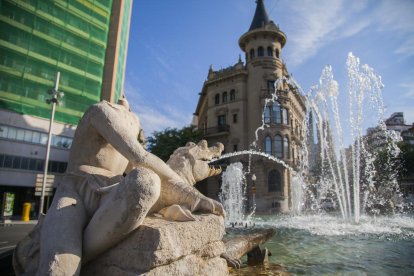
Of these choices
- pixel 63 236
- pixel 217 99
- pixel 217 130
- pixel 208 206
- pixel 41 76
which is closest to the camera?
pixel 63 236

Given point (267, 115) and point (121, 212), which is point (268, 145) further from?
point (121, 212)

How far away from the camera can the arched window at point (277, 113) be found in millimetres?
32694

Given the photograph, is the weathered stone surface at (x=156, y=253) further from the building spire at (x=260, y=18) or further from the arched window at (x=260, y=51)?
the building spire at (x=260, y=18)

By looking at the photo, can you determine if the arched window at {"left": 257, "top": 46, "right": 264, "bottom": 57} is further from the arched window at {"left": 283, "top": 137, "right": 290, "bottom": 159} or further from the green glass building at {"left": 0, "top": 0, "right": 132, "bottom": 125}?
the green glass building at {"left": 0, "top": 0, "right": 132, "bottom": 125}

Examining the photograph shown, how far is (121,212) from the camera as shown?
152cm

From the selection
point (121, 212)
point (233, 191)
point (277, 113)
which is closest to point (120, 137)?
point (121, 212)

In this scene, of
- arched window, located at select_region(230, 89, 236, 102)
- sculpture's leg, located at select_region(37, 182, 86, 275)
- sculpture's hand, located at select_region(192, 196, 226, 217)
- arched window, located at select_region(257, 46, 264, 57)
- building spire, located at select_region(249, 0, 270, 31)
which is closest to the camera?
sculpture's leg, located at select_region(37, 182, 86, 275)

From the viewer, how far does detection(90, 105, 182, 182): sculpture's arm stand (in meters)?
1.84

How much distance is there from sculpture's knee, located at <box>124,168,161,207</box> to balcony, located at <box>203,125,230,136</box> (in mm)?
32921

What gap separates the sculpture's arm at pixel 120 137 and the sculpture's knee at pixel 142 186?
284 mm

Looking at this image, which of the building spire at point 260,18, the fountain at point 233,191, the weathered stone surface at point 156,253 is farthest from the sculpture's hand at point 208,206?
the building spire at point 260,18

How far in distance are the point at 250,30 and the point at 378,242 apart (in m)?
31.4

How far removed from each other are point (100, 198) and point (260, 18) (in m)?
38.8

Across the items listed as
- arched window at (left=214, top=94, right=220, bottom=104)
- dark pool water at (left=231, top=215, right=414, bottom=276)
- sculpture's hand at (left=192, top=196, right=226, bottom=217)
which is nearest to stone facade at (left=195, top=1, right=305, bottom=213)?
arched window at (left=214, top=94, right=220, bottom=104)
